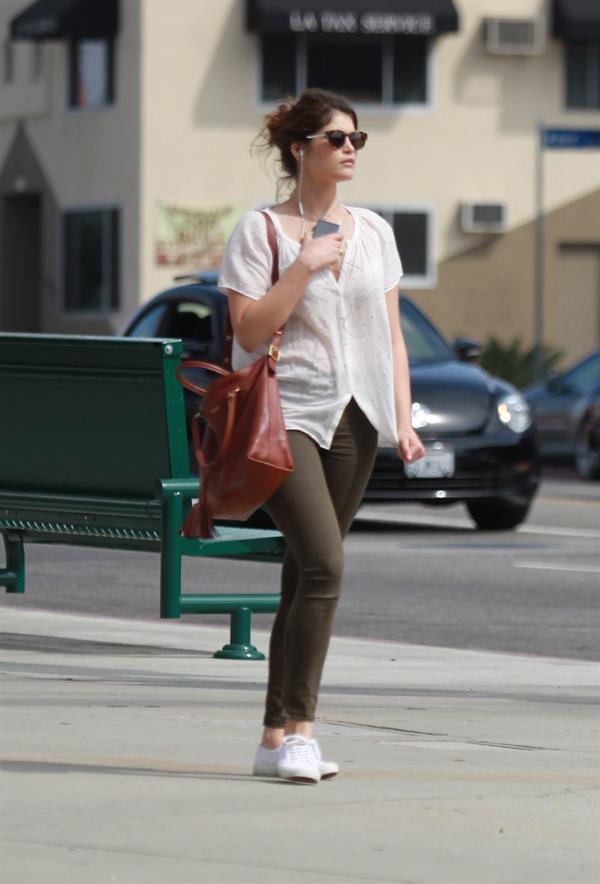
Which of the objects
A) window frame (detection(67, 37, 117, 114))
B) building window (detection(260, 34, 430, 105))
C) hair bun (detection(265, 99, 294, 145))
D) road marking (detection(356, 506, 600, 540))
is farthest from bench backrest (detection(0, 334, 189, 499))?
window frame (detection(67, 37, 117, 114))

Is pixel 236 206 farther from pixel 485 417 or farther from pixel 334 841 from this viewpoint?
pixel 334 841

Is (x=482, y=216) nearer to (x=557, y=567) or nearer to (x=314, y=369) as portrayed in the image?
(x=557, y=567)

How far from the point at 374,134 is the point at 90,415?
32882 mm

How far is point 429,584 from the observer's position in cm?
1302

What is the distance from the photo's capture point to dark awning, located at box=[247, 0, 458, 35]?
40.0 meters

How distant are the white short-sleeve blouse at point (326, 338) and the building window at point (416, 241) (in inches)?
1388

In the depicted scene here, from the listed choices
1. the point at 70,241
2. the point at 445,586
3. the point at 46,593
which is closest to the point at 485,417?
the point at 445,586

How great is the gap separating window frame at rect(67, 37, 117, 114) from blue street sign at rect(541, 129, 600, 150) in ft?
34.9

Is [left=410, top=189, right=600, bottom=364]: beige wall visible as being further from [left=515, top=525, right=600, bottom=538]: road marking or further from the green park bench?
the green park bench

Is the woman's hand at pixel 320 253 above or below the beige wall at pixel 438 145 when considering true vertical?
below

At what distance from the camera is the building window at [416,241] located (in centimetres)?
4175

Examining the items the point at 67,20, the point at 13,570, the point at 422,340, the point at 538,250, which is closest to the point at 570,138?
the point at 538,250

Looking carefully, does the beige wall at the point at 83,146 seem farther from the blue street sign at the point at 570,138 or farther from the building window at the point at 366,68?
the blue street sign at the point at 570,138

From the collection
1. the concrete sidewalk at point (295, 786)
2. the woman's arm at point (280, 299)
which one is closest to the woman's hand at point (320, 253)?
the woman's arm at point (280, 299)
